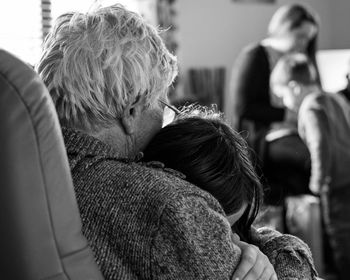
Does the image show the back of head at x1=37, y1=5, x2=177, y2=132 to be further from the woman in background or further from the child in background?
the woman in background

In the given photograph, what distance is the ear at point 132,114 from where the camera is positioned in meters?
0.88

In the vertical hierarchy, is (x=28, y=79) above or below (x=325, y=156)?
above

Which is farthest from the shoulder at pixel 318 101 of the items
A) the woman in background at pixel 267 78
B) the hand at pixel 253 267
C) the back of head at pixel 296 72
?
the hand at pixel 253 267

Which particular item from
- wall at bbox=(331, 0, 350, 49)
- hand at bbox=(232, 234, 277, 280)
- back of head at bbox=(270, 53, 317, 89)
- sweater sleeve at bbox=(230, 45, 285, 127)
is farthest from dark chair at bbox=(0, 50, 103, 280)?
wall at bbox=(331, 0, 350, 49)

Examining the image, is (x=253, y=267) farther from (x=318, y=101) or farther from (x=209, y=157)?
(x=318, y=101)

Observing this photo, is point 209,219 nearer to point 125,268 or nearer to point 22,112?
point 125,268

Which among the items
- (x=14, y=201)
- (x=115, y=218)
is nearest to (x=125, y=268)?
(x=115, y=218)

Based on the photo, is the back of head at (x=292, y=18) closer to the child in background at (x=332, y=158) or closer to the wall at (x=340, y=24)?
the child in background at (x=332, y=158)

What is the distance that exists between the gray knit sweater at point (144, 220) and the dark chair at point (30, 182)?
0.09 meters

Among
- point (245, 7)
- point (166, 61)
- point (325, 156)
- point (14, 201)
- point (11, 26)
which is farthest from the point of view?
point (245, 7)

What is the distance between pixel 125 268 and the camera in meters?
0.79

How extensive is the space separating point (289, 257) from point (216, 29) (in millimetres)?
4051

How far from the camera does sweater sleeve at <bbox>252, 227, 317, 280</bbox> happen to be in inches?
39.1

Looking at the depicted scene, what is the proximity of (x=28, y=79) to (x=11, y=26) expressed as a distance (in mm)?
2292
